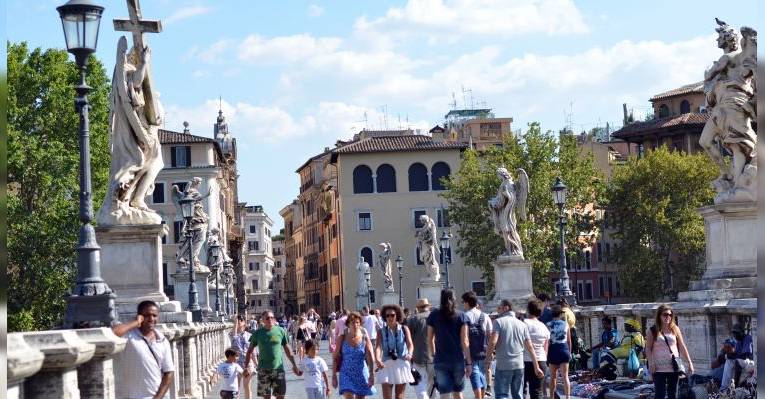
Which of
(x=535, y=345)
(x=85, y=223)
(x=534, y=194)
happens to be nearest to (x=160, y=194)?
(x=534, y=194)

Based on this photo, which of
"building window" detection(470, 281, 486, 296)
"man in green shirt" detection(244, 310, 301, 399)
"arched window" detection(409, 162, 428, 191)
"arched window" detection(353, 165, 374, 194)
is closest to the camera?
"man in green shirt" detection(244, 310, 301, 399)

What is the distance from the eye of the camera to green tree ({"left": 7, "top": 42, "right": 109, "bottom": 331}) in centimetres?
6178

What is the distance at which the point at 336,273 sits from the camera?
12850 cm

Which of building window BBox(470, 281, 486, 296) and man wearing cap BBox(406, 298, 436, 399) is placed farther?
building window BBox(470, 281, 486, 296)

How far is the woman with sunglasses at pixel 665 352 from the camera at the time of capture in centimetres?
1822

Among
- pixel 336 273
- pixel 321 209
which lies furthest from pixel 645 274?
pixel 321 209

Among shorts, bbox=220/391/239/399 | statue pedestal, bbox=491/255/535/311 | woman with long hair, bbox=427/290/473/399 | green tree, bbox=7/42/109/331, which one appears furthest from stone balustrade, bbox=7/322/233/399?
green tree, bbox=7/42/109/331

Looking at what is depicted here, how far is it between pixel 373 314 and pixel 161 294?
14.6m

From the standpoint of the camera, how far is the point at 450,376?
19.6 m

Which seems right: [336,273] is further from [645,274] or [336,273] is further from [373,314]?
[373,314]

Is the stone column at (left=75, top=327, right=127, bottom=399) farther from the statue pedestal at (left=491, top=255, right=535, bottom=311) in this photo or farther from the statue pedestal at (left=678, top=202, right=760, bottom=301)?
the statue pedestal at (left=491, top=255, right=535, bottom=311)

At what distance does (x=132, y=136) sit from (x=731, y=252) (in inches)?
345

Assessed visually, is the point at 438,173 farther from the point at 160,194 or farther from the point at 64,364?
the point at 64,364

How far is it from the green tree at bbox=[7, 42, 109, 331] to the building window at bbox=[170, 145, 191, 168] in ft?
148
